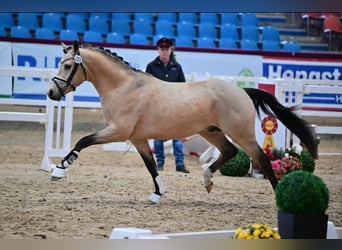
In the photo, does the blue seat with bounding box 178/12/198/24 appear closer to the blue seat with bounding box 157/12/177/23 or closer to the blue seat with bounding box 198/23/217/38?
the blue seat with bounding box 157/12/177/23

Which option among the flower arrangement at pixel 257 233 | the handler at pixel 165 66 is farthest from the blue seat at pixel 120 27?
the flower arrangement at pixel 257 233

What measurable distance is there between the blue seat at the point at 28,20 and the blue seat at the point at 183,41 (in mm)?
2445

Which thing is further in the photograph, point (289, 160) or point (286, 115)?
point (289, 160)

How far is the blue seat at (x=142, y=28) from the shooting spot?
14.0m

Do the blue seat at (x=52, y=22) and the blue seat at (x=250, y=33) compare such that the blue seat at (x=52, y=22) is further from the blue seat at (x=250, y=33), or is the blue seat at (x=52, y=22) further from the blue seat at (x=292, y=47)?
the blue seat at (x=292, y=47)

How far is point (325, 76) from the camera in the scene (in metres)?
12.7

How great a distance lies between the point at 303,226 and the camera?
4738 mm

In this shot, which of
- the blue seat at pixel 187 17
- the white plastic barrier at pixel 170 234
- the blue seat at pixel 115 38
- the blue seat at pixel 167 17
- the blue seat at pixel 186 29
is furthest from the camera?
the blue seat at pixel 187 17

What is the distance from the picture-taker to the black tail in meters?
7.04

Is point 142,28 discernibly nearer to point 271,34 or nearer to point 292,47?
point 271,34

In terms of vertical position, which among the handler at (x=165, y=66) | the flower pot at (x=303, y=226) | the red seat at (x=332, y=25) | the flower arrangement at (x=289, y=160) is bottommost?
the flower arrangement at (x=289, y=160)

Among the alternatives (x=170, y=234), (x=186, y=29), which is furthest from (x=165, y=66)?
(x=186, y=29)

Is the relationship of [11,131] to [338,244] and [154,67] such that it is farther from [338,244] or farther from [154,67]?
[338,244]

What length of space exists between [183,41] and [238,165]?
17.3 feet
